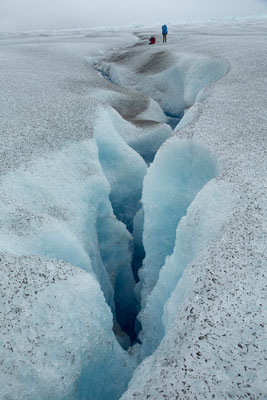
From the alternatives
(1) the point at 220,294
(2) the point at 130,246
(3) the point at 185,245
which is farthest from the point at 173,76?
(1) the point at 220,294

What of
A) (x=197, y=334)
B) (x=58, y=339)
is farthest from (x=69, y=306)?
(x=197, y=334)

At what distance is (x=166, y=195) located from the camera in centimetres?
434

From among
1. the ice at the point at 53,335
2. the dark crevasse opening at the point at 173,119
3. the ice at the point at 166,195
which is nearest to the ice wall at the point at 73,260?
the ice at the point at 53,335

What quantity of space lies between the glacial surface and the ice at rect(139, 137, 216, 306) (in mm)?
14

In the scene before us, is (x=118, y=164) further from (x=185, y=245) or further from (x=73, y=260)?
(x=185, y=245)

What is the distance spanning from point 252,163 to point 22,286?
2.45 meters

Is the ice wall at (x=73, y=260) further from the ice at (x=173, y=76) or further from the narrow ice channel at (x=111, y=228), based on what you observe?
the ice at (x=173, y=76)

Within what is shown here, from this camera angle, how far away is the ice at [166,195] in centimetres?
421

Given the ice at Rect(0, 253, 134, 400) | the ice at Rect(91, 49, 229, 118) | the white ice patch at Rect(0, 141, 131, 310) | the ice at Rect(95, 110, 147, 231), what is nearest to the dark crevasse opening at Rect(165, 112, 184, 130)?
the ice at Rect(91, 49, 229, 118)

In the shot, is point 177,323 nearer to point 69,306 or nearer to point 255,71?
point 69,306

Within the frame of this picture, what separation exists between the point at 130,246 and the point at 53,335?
112 inches

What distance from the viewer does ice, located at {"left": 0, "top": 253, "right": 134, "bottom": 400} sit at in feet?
6.70

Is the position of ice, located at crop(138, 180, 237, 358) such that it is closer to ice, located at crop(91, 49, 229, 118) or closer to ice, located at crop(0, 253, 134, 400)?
ice, located at crop(0, 253, 134, 400)

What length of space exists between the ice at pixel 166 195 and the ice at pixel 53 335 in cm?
157
